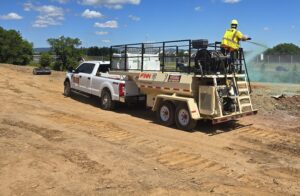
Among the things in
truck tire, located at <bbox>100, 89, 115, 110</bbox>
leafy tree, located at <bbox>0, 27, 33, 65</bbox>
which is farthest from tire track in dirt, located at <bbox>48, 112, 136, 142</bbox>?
leafy tree, located at <bbox>0, 27, 33, 65</bbox>

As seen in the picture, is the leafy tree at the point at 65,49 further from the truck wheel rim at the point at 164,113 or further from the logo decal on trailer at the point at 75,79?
the truck wheel rim at the point at 164,113

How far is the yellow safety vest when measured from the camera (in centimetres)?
1188

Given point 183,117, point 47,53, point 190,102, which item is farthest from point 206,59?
point 47,53

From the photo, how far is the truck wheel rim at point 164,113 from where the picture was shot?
1220 centimetres

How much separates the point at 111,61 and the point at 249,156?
26.7 ft

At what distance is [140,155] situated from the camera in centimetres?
869

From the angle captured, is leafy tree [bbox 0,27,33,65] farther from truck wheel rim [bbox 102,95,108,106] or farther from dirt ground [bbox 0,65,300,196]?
dirt ground [bbox 0,65,300,196]

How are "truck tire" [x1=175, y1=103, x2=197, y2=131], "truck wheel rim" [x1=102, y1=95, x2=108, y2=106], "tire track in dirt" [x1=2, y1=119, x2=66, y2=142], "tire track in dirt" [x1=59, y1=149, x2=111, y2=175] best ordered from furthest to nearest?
1. "truck wheel rim" [x1=102, y1=95, x2=108, y2=106]
2. "truck tire" [x1=175, y1=103, x2=197, y2=131]
3. "tire track in dirt" [x1=2, y1=119, x2=66, y2=142]
4. "tire track in dirt" [x1=59, y1=149, x2=111, y2=175]

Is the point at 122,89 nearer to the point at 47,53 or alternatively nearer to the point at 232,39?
the point at 232,39

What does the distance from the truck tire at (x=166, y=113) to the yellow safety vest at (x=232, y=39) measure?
7.88 feet

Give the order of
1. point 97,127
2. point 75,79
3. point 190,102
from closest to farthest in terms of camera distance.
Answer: point 190,102 < point 97,127 < point 75,79

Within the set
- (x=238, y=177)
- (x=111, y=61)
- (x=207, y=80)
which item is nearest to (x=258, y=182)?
(x=238, y=177)

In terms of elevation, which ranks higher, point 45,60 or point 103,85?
point 45,60

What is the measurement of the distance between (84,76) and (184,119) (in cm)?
642
